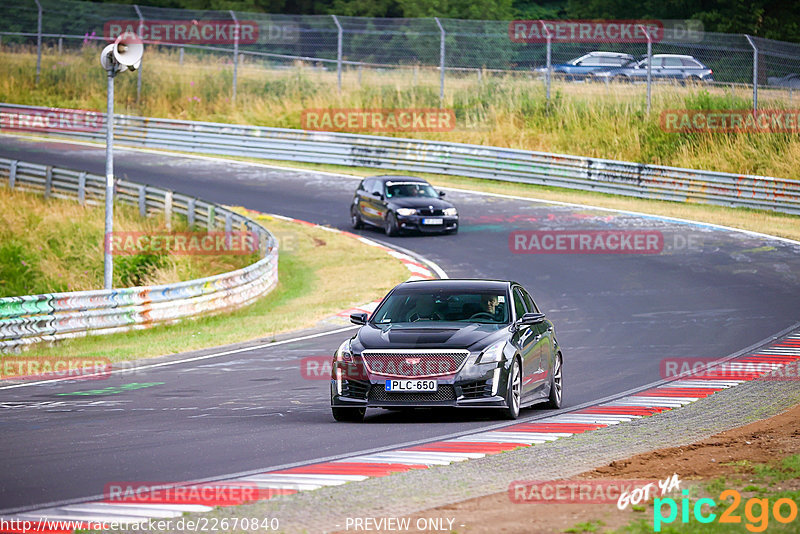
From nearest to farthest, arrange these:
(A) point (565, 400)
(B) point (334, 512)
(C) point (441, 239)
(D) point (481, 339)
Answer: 1. (B) point (334, 512)
2. (D) point (481, 339)
3. (A) point (565, 400)
4. (C) point (441, 239)

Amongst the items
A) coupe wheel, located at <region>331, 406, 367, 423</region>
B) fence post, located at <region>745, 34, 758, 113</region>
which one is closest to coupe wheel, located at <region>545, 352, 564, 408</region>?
coupe wheel, located at <region>331, 406, 367, 423</region>

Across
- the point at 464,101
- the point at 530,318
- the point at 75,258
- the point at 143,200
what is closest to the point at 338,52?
the point at 464,101

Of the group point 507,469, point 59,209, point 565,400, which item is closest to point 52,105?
point 59,209

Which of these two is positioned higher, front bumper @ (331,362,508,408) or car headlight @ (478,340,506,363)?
car headlight @ (478,340,506,363)

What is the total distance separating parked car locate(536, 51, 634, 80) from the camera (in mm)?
38312

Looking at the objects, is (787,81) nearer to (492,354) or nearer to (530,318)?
(530,318)

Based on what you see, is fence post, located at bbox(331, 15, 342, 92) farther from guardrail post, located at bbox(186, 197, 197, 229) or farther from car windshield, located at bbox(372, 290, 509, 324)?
car windshield, located at bbox(372, 290, 509, 324)

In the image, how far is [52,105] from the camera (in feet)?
164

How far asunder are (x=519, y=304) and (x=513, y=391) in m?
1.51

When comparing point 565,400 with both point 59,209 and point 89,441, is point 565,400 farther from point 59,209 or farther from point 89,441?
point 59,209

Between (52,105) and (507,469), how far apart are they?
147 feet

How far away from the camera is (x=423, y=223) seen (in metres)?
30.0

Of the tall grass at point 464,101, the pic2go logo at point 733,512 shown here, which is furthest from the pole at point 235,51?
the pic2go logo at point 733,512

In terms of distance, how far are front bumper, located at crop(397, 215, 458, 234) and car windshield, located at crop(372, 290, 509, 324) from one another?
1737cm
